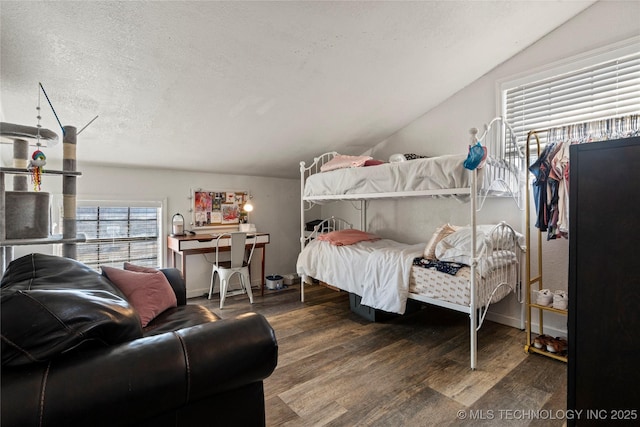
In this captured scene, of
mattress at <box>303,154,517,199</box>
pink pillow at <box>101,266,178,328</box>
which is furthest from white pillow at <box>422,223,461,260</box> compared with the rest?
pink pillow at <box>101,266,178,328</box>

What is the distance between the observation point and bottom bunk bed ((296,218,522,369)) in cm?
231

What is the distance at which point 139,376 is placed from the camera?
809 millimetres

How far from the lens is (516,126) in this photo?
2998 mm

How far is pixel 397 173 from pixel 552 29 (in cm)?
188

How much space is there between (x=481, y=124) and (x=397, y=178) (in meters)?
1.29

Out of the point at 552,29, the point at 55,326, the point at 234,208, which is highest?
the point at 552,29

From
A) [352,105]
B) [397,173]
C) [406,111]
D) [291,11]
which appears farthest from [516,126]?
[291,11]

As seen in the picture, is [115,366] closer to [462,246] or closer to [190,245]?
[462,246]

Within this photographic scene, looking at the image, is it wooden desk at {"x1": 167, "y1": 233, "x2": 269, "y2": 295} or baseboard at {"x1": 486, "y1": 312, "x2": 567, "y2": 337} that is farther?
wooden desk at {"x1": 167, "y1": 233, "x2": 269, "y2": 295}

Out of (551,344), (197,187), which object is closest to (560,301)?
(551,344)

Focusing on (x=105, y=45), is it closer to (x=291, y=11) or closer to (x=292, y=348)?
(x=291, y=11)

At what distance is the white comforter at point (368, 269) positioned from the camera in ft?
8.52

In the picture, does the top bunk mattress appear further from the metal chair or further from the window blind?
the window blind

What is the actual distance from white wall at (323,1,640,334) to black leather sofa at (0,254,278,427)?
111 inches
